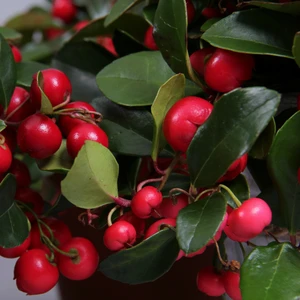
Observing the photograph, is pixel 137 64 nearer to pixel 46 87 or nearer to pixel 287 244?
pixel 46 87

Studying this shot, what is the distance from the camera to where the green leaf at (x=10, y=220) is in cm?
43

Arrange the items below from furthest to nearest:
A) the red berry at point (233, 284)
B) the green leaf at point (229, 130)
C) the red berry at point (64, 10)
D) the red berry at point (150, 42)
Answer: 1. the red berry at point (64, 10)
2. the red berry at point (150, 42)
3. the red berry at point (233, 284)
4. the green leaf at point (229, 130)

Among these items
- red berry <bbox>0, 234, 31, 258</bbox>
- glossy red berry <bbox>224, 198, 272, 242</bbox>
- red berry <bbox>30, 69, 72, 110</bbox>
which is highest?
red berry <bbox>30, 69, 72, 110</bbox>

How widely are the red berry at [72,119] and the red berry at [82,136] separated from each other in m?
0.02

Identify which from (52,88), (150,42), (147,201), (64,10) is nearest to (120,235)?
(147,201)

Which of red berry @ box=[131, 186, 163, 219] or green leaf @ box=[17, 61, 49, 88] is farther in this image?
green leaf @ box=[17, 61, 49, 88]

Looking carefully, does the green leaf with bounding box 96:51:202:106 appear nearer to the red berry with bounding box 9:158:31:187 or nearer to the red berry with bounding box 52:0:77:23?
the red berry with bounding box 9:158:31:187

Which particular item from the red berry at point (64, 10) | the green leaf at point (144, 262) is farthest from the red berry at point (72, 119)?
the red berry at point (64, 10)

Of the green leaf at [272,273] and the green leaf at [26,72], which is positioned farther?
the green leaf at [26,72]

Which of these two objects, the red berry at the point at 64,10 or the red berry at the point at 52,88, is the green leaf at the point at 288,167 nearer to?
the red berry at the point at 52,88

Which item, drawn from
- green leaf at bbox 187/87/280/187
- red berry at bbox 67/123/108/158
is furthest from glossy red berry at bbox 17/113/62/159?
green leaf at bbox 187/87/280/187

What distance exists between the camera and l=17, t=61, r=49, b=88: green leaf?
0.54 meters

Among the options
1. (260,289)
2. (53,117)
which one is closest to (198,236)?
(260,289)

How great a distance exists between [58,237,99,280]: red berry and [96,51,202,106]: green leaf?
0.13m
